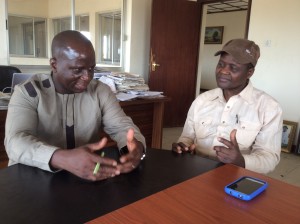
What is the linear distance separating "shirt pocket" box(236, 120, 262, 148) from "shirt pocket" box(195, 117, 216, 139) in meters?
0.14

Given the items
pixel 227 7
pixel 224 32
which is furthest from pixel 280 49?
pixel 224 32

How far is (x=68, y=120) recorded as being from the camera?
1146 millimetres

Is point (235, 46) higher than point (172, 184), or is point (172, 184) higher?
point (235, 46)

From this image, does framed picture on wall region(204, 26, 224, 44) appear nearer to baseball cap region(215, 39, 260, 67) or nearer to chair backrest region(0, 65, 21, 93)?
chair backrest region(0, 65, 21, 93)

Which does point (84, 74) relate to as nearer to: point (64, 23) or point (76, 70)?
Result: point (76, 70)

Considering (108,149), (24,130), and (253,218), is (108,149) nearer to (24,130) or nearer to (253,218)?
(24,130)

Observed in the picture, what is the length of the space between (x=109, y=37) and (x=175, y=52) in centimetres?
192

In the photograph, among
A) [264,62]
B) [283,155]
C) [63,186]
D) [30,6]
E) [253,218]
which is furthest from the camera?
[30,6]

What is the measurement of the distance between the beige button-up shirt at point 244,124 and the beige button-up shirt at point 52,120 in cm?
45

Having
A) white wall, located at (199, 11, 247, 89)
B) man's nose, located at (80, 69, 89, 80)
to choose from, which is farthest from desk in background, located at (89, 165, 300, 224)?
white wall, located at (199, 11, 247, 89)

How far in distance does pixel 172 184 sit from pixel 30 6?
5648 mm

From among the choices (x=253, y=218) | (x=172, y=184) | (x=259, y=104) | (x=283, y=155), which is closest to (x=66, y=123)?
(x=172, y=184)

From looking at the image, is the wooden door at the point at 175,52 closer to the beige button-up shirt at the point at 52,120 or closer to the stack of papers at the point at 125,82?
the stack of papers at the point at 125,82

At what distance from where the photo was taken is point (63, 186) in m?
0.79
